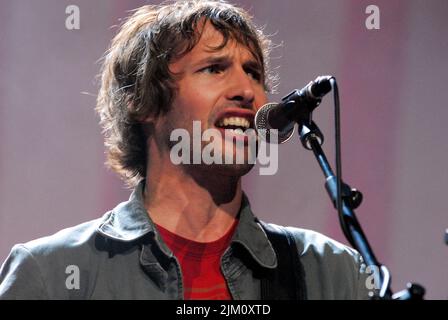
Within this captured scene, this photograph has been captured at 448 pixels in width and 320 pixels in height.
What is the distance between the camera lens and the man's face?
2369 millimetres

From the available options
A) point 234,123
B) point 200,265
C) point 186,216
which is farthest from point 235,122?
point 200,265

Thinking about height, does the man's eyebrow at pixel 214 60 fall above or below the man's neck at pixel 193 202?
above

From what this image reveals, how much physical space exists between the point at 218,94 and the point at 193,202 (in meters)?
0.36

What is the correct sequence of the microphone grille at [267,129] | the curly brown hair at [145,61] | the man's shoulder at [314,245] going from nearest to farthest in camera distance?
the microphone grille at [267,129], the man's shoulder at [314,245], the curly brown hair at [145,61]

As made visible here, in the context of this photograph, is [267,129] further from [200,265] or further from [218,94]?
[200,265]

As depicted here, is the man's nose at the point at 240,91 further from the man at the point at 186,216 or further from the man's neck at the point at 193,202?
→ the man's neck at the point at 193,202

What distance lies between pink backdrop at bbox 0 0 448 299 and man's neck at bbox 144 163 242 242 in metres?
0.52

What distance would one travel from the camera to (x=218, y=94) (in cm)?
239

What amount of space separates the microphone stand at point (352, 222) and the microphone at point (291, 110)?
0.03 metres

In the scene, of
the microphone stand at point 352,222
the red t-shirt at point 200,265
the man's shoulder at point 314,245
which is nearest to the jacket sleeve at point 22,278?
the red t-shirt at point 200,265

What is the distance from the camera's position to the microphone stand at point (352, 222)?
60.0 inches
